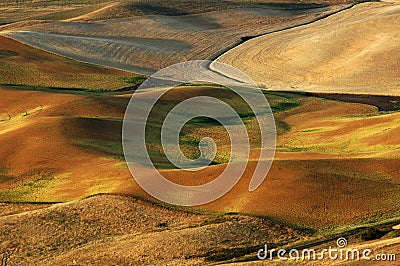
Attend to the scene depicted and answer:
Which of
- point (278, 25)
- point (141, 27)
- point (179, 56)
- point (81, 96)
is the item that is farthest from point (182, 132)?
point (278, 25)

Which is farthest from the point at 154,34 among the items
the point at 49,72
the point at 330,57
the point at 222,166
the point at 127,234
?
the point at 127,234

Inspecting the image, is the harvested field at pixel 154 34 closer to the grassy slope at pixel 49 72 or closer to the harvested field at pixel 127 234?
the grassy slope at pixel 49 72

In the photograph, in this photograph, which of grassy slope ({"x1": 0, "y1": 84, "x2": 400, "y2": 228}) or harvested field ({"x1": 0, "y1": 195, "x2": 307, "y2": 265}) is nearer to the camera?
harvested field ({"x1": 0, "y1": 195, "x2": 307, "y2": 265})

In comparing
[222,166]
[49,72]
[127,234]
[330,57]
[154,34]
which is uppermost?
[222,166]

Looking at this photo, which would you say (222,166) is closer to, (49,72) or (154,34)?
(49,72)

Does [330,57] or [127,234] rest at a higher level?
[127,234]

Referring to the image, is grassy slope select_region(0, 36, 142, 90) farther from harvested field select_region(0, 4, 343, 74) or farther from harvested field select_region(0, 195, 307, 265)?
harvested field select_region(0, 195, 307, 265)

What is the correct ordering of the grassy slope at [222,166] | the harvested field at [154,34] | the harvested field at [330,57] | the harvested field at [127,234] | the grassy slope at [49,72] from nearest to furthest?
the harvested field at [127,234]
the grassy slope at [222,166]
the grassy slope at [49,72]
the harvested field at [330,57]
the harvested field at [154,34]

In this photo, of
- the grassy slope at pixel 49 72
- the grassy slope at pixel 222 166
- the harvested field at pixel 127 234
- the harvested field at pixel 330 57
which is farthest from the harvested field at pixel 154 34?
the harvested field at pixel 127 234

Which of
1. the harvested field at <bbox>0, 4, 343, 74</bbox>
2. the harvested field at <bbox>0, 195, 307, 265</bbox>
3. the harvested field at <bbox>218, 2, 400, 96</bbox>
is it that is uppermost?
the harvested field at <bbox>0, 195, 307, 265</bbox>

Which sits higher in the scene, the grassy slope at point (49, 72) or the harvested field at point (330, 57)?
the grassy slope at point (49, 72)

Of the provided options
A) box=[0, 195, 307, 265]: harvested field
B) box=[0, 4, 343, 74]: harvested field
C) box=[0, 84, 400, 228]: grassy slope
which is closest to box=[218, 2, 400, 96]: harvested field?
box=[0, 4, 343, 74]: harvested field
